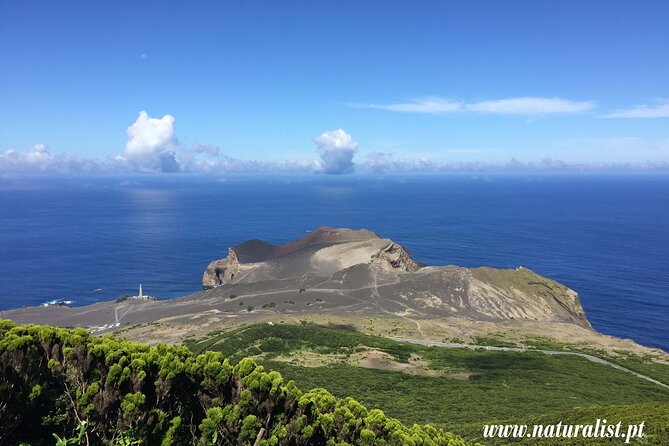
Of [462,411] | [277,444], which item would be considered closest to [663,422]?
[462,411]

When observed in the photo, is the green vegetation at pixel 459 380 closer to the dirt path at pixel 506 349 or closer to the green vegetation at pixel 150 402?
the dirt path at pixel 506 349

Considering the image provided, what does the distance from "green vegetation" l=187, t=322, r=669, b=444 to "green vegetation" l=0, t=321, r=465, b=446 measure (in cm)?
1396

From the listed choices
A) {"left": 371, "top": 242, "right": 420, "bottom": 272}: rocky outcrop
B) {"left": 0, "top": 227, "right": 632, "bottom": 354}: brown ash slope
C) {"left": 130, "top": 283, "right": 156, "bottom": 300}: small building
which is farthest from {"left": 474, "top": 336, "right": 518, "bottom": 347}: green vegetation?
{"left": 130, "top": 283, "right": 156, "bottom": 300}: small building

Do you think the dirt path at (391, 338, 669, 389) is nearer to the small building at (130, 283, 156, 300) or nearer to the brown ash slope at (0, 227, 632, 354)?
the brown ash slope at (0, 227, 632, 354)

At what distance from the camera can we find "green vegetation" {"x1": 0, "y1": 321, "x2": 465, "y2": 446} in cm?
1397

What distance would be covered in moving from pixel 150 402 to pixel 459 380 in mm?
38152

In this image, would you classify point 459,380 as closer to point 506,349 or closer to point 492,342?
point 506,349

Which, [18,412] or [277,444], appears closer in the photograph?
[18,412]

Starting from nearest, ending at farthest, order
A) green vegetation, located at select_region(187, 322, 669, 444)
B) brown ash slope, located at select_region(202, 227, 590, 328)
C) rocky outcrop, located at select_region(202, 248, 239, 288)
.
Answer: green vegetation, located at select_region(187, 322, 669, 444) < brown ash slope, located at select_region(202, 227, 590, 328) < rocky outcrop, located at select_region(202, 248, 239, 288)

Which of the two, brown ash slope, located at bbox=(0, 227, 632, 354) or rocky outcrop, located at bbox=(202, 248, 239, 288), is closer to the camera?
brown ash slope, located at bbox=(0, 227, 632, 354)

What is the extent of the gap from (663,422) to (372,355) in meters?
33.8

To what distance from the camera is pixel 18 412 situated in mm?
13164

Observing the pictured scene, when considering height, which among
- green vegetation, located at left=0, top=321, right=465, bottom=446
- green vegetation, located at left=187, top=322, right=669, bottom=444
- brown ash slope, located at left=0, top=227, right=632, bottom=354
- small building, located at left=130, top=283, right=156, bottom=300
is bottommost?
small building, located at left=130, top=283, right=156, bottom=300

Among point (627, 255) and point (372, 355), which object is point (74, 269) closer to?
point (372, 355)
